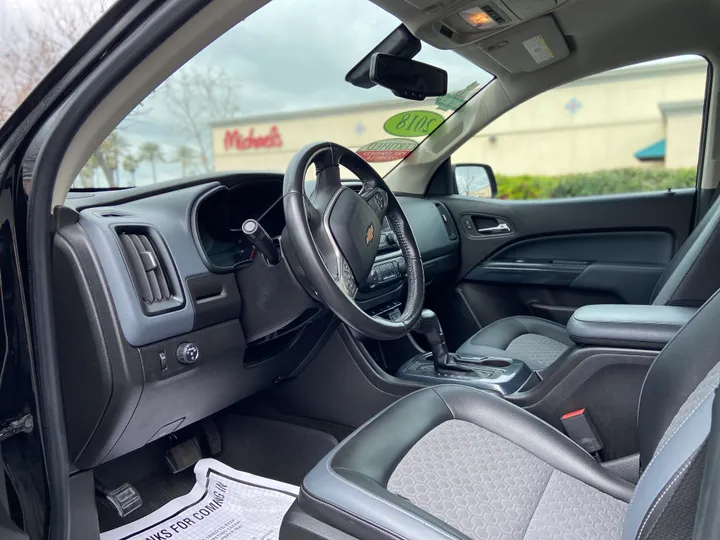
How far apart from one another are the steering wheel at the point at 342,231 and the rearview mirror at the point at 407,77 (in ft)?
1.56

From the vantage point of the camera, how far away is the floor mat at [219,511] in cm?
167

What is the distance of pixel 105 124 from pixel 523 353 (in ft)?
5.06

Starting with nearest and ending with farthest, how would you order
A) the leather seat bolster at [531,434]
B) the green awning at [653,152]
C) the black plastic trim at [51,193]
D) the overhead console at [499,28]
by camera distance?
1. the black plastic trim at [51,193]
2. the leather seat bolster at [531,434]
3. the overhead console at [499,28]
4. the green awning at [653,152]

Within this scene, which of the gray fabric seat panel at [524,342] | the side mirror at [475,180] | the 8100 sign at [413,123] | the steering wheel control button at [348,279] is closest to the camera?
the steering wheel control button at [348,279]

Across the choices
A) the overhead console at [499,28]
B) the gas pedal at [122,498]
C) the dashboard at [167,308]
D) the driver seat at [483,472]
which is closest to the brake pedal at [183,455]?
the gas pedal at [122,498]

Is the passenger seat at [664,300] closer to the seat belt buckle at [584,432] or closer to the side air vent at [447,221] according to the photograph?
the seat belt buckle at [584,432]

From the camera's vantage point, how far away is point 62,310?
1.26 m

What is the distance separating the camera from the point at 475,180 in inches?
117

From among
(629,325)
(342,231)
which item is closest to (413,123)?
(342,231)

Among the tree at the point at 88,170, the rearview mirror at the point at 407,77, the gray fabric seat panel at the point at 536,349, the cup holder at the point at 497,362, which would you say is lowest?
the gray fabric seat panel at the point at 536,349

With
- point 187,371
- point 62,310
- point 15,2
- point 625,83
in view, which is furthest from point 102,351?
point 625,83

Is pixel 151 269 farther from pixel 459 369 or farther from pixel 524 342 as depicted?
pixel 524 342

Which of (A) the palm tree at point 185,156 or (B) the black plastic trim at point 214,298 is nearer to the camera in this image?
(B) the black plastic trim at point 214,298

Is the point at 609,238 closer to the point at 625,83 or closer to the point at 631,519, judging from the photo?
the point at 625,83
